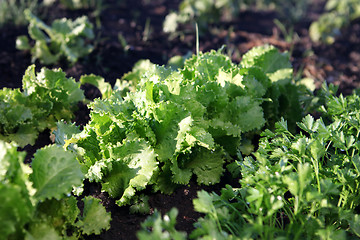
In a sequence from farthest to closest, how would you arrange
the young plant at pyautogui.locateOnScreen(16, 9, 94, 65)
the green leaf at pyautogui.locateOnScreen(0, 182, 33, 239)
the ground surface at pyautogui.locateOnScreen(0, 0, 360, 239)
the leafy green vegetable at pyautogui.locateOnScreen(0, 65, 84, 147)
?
the ground surface at pyautogui.locateOnScreen(0, 0, 360, 239) → the young plant at pyautogui.locateOnScreen(16, 9, 94, 65) → the leafy green vegetable at pyautogui.locateOnScreen(0, 65, 84, 147) → the green leaf at pyautogui.locateOnScreen(0, 182, 33, 239)

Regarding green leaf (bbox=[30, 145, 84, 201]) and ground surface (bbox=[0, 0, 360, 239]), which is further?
ground surface (bbox=[0, 0, 360, 239])

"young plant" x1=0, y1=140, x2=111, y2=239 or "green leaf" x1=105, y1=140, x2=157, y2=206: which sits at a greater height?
"young plant" x1=0, y1=140, x2=111, y2=239

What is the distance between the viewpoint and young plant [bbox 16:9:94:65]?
369 centimetres

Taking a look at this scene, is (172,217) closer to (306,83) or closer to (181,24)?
(306,83)

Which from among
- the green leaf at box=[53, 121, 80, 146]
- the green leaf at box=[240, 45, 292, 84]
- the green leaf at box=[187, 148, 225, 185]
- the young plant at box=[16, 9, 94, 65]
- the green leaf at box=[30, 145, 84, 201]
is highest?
the young plant at box=[16, 9, 94, 65]

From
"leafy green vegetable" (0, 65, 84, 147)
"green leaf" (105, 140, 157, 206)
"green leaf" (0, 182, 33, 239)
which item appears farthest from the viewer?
"leafy green vegetable" (0, 65, 84, 147)

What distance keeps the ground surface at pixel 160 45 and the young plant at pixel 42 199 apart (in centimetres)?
83

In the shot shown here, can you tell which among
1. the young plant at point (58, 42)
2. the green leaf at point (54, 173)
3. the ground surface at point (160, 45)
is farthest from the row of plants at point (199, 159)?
the young plant at point (58, 42)

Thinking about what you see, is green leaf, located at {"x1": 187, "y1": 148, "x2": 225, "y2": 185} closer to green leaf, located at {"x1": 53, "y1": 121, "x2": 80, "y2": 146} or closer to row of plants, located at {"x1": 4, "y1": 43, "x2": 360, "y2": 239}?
row of plants, located at {"x1": 4, "y1": 43, "x2": 360, "y2": 239}

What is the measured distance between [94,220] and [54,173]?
1.23 feet

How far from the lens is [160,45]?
460cm

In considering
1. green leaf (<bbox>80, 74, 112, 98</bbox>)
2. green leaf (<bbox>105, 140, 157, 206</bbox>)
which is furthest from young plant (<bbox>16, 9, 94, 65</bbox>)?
green leaf (<bbox>105, 140, 157, 206</bbox>)

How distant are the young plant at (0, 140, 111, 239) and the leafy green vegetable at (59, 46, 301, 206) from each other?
30cm

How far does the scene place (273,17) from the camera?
242 inches
